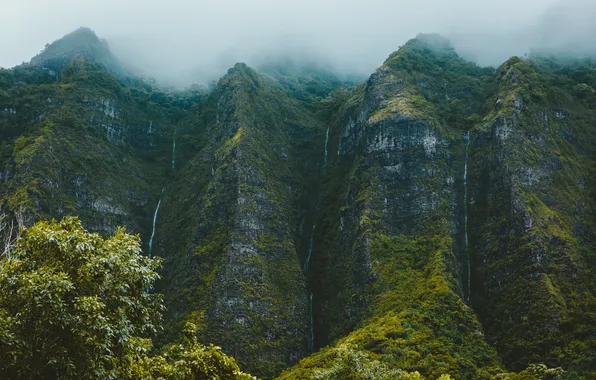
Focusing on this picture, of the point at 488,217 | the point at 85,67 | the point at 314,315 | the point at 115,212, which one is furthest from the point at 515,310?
the point at 85,67

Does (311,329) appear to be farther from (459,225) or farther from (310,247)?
(459,225)

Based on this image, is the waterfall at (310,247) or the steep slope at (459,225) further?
the waterfall at (310,247)

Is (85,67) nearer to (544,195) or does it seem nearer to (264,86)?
(264,86)

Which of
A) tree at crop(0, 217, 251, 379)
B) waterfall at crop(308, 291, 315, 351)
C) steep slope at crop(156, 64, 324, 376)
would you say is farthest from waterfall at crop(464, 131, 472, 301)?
tree at crop(0, 217, 251, 379)

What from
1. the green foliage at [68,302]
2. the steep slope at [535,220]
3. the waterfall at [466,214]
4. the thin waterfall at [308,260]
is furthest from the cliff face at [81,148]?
the green foliage at [68,302]

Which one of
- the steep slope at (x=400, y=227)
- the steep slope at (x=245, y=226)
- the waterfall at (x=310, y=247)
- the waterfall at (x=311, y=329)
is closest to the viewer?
the steep slope at (x=400, y=227)

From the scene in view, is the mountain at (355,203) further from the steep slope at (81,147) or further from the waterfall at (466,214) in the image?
the steep slope at (81,147)

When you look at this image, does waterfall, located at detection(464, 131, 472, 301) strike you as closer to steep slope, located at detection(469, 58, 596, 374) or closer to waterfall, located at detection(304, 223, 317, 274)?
steep slope, located at detection(469, 58, 596, 374)
